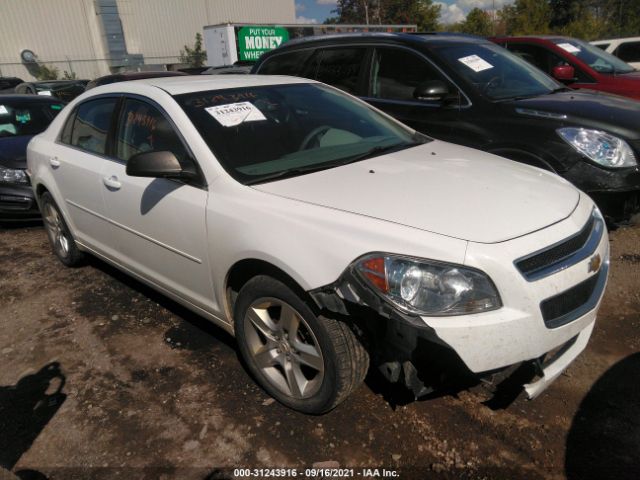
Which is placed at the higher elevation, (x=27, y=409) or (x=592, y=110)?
(x=592, y=110)

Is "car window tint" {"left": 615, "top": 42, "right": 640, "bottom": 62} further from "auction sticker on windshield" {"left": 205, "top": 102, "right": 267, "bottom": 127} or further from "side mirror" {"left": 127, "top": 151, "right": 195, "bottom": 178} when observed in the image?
"side mirror" {"left": 127, "top": 151, "right": 195, "bottom": 178}

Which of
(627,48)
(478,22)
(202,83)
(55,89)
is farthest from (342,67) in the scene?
(478,22)

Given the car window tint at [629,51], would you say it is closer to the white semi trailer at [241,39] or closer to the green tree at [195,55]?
the white semi trailer at [241,39]

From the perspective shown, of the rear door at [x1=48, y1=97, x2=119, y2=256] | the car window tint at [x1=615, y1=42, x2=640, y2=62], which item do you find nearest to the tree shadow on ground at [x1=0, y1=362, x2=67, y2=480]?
the rear door at [x1=48, y1=97, x2=119, y2=256]

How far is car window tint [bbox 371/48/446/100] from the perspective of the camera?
4500 mm

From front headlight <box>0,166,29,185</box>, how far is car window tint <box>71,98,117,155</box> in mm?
2146

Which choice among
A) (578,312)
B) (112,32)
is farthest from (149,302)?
(112,32)

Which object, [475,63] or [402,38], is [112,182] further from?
[475,63]

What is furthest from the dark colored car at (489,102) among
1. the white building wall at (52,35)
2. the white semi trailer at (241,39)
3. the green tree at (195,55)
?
the green tree at (195,55)

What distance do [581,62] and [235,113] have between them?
19.7 ft

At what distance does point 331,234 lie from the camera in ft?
6.90

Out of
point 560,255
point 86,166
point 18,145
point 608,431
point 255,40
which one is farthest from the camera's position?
point 255,40

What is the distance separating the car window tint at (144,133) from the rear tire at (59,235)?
51.7 inches

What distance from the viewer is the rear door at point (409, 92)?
4.30 m
